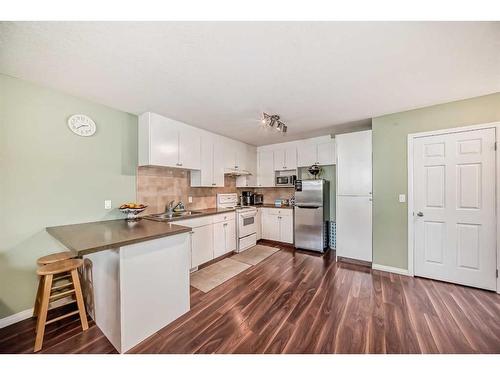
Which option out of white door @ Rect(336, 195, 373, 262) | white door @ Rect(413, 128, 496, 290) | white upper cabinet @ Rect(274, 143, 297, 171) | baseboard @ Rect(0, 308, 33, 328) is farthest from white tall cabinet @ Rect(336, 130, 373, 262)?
baseboard @ Rect(0, 308, 33, 328)

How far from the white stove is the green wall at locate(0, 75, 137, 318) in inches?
84.0

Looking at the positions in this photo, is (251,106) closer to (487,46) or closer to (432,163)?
(487,46)

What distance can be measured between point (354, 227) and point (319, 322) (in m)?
1.89

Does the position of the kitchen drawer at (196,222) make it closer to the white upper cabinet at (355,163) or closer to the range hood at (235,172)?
the range hood at (235,172)

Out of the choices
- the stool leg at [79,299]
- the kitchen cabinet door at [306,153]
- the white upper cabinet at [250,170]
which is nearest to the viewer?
the stool leg at [79,299]

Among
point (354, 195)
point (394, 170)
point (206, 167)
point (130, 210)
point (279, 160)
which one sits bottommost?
point (130, 210)

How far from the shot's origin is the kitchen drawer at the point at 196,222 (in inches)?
112

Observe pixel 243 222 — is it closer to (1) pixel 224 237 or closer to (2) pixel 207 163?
(1) pixel 224 237

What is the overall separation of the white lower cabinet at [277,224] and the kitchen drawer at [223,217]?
3.17 ft

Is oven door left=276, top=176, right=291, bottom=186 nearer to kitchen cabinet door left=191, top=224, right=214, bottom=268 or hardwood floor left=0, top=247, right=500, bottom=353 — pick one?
kitchen cabinet door left=191, top=224, right=214, bottom=268

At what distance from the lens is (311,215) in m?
3.84

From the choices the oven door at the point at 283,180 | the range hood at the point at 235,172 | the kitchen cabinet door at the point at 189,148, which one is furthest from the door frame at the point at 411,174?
the kitchen cabinet door at the point at 189,148

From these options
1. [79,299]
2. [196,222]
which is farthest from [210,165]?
[79,299]
